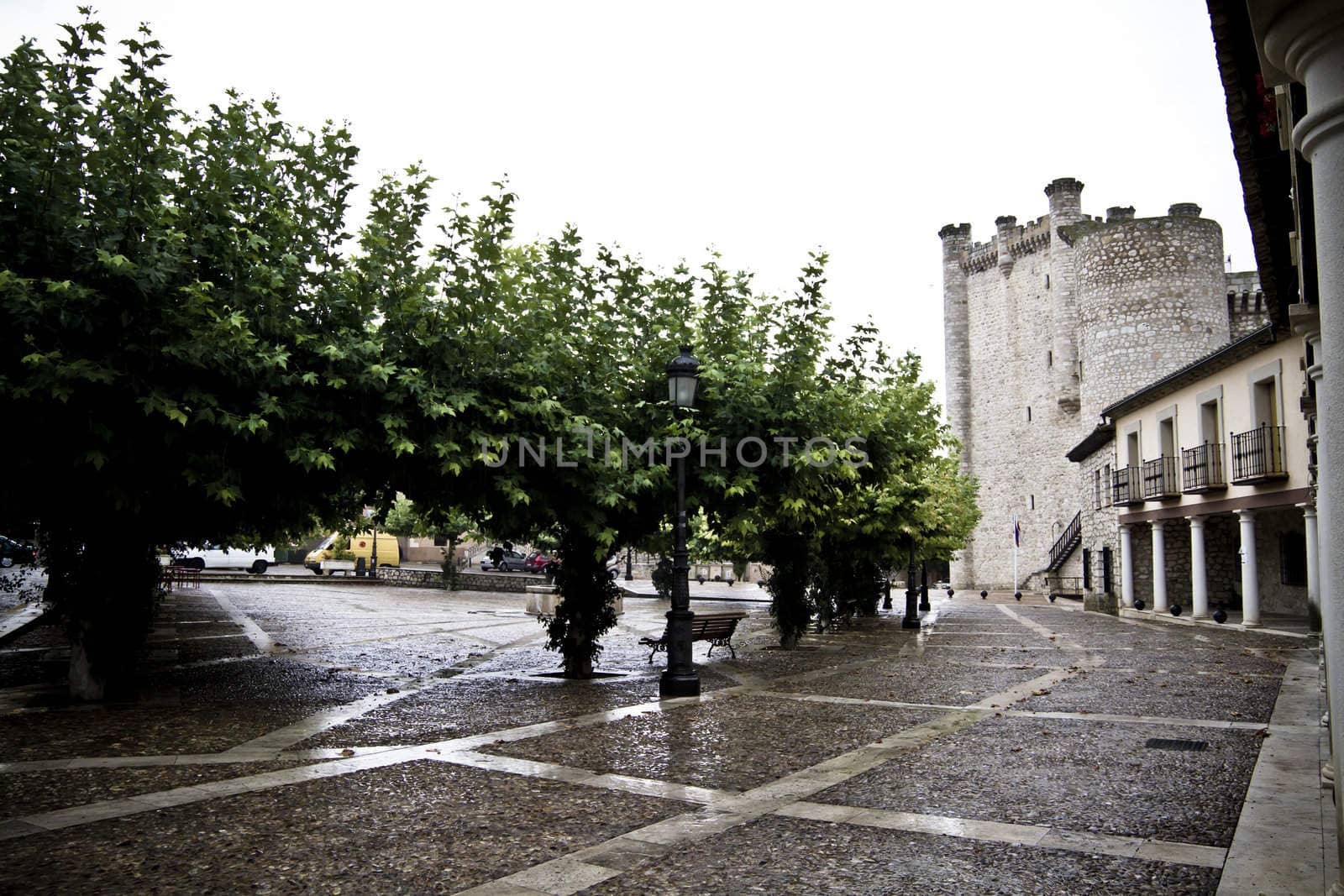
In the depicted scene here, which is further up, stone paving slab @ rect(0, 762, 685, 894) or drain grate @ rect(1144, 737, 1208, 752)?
stone paving slab @ rect(0, 762, 685, 894)

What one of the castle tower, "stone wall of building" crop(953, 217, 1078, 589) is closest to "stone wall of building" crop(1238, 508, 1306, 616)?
the castle tower

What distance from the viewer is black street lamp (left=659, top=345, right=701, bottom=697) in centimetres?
1077

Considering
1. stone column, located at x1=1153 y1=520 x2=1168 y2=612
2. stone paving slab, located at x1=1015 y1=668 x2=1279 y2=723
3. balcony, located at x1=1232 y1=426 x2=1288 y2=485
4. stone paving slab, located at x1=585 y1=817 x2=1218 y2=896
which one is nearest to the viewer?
stone paving slab, located at x1=585 y1=817 x2=1218 y2=896

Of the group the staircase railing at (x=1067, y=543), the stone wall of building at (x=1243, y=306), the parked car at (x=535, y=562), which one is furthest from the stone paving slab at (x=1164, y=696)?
the parked car at (x=535, y=562)

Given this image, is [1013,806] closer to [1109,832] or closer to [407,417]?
[1109,832]

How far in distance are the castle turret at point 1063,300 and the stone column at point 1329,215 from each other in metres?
48.3

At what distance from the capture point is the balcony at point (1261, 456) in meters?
21.3

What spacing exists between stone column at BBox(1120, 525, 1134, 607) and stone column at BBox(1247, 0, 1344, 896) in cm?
3002

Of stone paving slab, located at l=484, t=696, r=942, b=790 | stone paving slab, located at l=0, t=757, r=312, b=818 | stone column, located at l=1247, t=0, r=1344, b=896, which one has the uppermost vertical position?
stone column, located at l=1247, t=0, r=1344, b=896

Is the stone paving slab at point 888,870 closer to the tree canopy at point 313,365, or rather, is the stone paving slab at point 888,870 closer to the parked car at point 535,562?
the tree canopy at point 313,365

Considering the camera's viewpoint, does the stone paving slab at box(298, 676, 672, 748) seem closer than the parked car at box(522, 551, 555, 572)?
Yes

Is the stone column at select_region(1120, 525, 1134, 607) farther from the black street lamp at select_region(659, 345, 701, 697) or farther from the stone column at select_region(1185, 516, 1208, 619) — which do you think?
the black street lamp at select_region(659, 345, 701, 697)

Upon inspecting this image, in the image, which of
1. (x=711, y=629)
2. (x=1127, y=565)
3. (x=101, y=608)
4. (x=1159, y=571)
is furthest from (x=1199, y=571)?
(x=101, y=608)

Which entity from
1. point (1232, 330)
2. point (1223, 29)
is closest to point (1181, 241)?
point (1232, 330)
